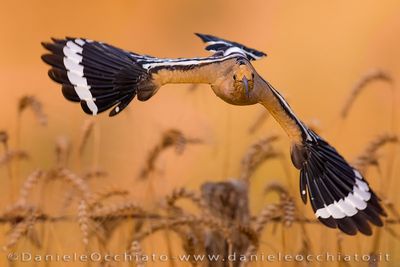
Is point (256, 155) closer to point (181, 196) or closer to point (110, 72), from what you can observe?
point (181, 196)

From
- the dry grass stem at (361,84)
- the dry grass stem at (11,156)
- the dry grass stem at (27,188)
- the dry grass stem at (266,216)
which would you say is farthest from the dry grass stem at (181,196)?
the dry grass stem at (361,84)

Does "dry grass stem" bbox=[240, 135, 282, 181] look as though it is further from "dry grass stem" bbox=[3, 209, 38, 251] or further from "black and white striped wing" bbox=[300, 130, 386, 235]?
"dry grass stem" bbox=[3, 209, 38, 251]

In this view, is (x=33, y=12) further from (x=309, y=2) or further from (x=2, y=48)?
(x=309, y=2)

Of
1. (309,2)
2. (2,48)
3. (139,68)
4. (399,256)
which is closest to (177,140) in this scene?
(139,68)

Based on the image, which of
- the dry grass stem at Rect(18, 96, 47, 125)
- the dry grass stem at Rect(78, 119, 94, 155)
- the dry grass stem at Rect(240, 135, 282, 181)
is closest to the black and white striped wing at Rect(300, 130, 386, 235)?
the dry grass stem at Rect(240, 135, 282, 181)

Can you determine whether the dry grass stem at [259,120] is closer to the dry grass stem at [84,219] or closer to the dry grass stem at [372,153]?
the dry grass stem at [372,153]

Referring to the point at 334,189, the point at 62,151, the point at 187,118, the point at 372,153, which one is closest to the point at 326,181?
the point at 334,189

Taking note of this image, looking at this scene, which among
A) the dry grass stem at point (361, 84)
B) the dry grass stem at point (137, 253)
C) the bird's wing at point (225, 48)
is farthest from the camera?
the dry grass stem at point (361, 84)

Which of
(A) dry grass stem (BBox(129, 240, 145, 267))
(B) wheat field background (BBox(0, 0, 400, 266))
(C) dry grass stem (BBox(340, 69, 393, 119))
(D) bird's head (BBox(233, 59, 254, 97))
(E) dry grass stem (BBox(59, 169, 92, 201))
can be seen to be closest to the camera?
(A) dry grass stem (BBox(129, 240, 145, 267))
